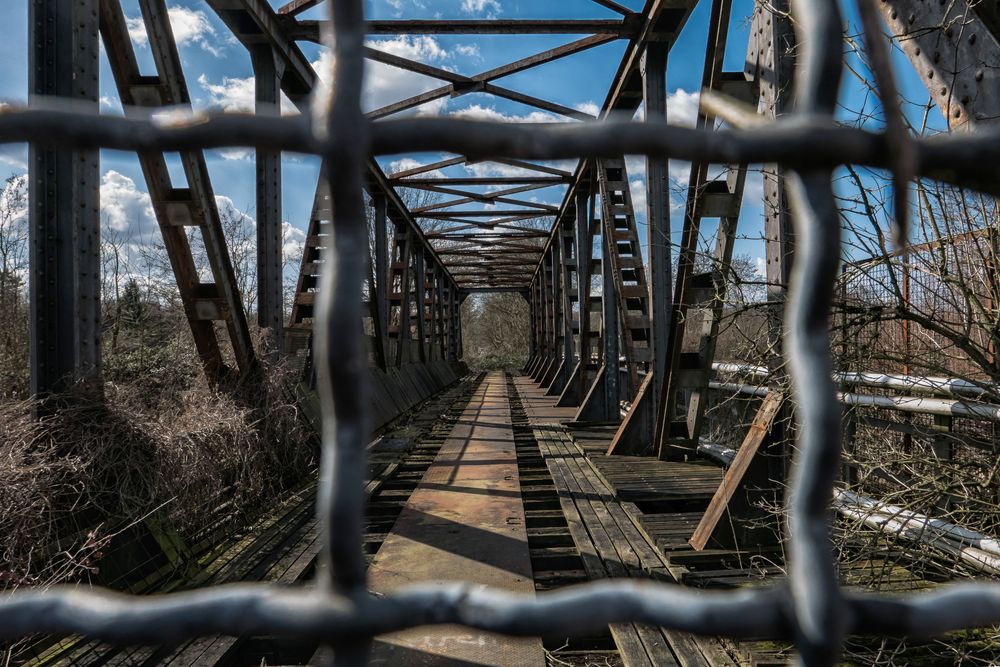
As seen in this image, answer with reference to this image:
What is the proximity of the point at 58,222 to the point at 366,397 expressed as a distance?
12.0ft

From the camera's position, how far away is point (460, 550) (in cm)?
380

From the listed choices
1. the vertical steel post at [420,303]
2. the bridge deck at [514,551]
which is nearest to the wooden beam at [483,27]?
the bridge deck at [514,551]

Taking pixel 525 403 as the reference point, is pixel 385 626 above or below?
above

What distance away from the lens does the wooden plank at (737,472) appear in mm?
3240

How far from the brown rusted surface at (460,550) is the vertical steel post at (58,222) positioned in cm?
205

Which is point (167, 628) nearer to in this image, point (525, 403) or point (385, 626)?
point (385, 626)

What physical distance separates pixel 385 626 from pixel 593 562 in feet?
10.1

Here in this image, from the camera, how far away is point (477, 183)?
504 inches

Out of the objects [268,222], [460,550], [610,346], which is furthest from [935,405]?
[610,346]

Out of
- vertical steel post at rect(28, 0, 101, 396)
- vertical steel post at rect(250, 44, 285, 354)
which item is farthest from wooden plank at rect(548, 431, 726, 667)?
vertical steel post at rect(250, 44, 285, 354)

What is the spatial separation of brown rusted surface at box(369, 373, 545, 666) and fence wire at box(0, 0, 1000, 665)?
1578mm

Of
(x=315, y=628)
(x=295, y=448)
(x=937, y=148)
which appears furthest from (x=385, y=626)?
(x=295, y=448)

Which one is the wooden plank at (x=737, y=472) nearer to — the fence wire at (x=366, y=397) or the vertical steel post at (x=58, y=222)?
the fence wire at (x=366, y=397)

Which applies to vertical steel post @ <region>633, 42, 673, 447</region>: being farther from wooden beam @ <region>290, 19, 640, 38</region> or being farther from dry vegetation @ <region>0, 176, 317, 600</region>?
dry vegetation @ <region>0, 176, 317, 600</region>
